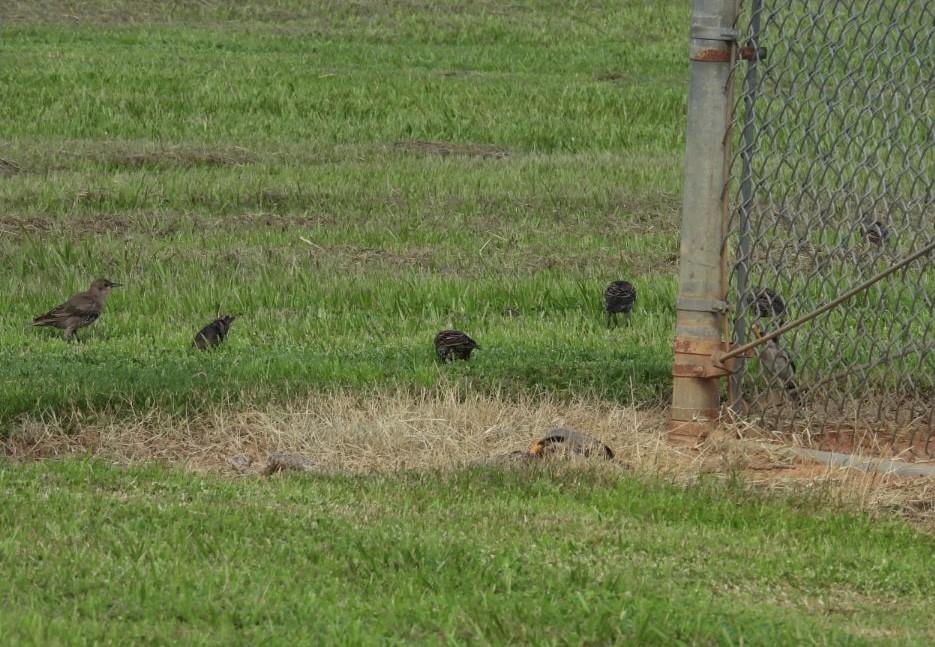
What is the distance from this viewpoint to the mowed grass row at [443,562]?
15.0ft

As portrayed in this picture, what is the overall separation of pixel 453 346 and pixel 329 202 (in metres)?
6.81

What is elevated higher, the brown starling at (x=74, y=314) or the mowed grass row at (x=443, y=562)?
the mowed grass row at (x=443, y=562)

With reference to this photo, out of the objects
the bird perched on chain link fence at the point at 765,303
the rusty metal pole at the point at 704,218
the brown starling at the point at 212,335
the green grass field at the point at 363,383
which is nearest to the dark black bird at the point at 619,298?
the green grass field at the point at 363,383

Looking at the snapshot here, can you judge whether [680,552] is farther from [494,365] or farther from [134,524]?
[494,365]

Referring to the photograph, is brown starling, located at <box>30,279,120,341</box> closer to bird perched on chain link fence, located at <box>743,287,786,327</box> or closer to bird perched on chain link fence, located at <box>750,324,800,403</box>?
bird perched on chain link fence, located at <box>743,287,786,327</box>

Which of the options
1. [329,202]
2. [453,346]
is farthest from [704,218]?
[329,202]

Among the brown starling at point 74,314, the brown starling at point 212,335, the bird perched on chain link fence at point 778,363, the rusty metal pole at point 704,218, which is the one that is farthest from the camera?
the brown starling at point 74,314

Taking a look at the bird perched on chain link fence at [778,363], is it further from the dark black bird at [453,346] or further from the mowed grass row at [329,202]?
the dark black bird at [453,346]

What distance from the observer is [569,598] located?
484cm

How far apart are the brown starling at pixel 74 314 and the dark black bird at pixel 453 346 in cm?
262

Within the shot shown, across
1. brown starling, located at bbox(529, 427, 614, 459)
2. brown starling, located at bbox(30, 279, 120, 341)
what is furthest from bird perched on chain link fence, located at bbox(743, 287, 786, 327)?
brown starling, located at bbox(30, 279, 120, 341)

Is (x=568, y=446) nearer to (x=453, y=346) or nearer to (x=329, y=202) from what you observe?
(x=453, y=346)

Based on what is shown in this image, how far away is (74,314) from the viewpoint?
995cm

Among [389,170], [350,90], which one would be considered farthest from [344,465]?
[350,90]
